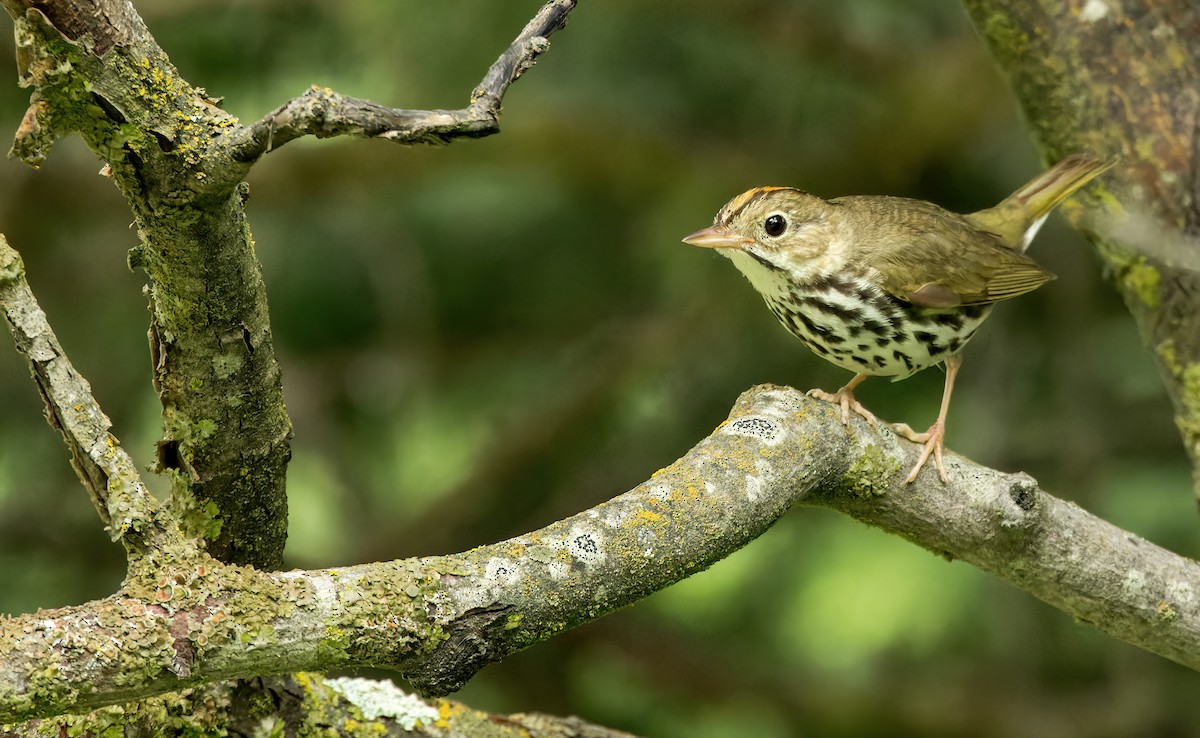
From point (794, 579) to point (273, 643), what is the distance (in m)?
3.53

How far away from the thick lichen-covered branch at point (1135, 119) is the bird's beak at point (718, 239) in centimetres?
107

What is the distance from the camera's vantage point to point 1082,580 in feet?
10.1

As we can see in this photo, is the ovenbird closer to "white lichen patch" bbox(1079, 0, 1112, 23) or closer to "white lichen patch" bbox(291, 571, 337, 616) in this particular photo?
"white lichen patch" bbox(1079, 0, 1112, 23)

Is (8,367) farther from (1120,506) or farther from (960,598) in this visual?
(1120,506)

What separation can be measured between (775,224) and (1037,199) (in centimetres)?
98

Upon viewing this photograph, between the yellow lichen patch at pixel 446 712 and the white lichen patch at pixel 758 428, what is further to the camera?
the yellow lichen patch at pixel 446 712

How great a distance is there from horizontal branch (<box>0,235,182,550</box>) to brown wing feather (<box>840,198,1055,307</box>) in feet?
7.30

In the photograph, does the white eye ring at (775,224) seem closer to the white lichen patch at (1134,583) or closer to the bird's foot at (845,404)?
the bird's foot at (845,404)

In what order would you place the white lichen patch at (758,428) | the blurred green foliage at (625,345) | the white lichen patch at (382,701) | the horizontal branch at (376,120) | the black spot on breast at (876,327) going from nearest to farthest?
the horizontal branch at (376,120)
the white lichen patch at (758,428)
the white lichen patch at (382,701)
the black spot on breast at (876,327)
the blurred green foliage at (625,345)

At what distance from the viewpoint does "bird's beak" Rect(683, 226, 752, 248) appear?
3623 millimetres

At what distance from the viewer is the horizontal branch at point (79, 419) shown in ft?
6.61

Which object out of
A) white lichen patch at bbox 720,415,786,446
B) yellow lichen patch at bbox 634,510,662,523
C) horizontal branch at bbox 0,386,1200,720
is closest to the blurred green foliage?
horizontal branch at bbox 0,386,1200,720

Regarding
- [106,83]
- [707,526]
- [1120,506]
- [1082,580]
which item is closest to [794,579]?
[1120,506]

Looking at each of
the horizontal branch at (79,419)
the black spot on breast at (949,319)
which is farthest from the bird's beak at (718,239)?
the horizontal branch at (79,419)
